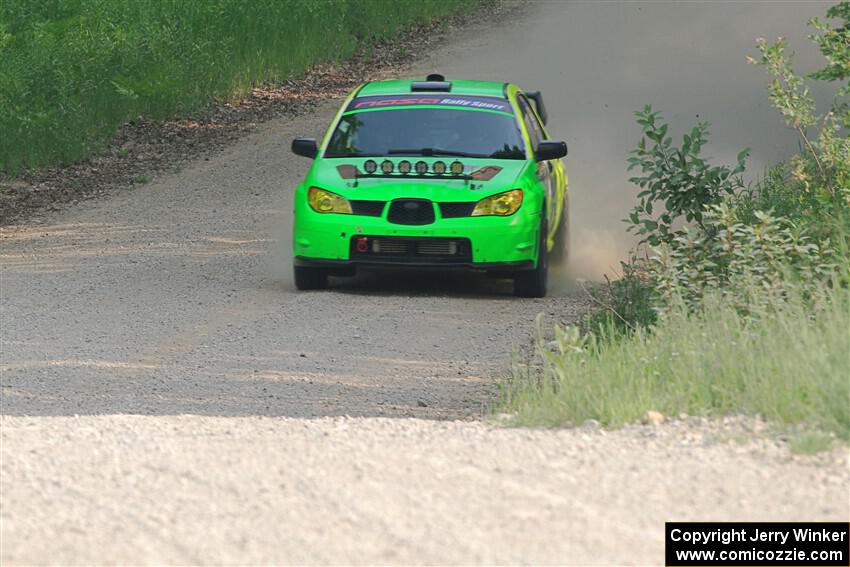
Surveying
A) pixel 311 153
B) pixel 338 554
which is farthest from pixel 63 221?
pixel 338 554

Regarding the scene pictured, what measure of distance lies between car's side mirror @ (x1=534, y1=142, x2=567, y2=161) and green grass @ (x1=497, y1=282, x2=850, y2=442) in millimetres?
5161

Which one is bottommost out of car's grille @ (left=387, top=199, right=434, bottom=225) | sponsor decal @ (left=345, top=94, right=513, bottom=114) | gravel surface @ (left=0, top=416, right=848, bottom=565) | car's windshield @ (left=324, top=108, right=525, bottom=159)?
car's grille @ (left=387, top=199, right=434, bottom=225)

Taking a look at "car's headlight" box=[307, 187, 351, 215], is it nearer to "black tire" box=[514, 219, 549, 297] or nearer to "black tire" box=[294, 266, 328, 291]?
"black tire" box=[294, 266, 328, 291]

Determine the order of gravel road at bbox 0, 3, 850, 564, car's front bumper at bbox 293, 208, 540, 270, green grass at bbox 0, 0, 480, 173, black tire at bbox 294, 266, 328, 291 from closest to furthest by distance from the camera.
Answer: gravel road at bbox 0, 3, 850, 564 → car's front bumper at bbox 293, 208, 540, 270 → black tire at bbox 294, 266, 328, 291 → green grass at bbox 0, 0, 480, 173

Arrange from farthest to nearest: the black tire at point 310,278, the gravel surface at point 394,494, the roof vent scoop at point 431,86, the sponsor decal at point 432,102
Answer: the roof vent scoop at point 431,86 → the sponsor decal at point 432,102 → the black tire at point 310,278 → the gravel surface at point 394,494

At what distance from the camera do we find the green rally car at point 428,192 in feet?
41.1

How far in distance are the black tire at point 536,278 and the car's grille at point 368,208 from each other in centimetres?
133

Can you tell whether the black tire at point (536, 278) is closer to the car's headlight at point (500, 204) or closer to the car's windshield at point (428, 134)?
the car's headlight at point (500, 204)

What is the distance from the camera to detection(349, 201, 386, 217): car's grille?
12.6 m

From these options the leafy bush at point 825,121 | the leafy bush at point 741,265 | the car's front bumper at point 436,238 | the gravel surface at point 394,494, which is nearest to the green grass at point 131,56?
the car's front bumper at point 436,238

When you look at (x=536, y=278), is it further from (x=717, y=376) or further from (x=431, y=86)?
(x=717, y=376)

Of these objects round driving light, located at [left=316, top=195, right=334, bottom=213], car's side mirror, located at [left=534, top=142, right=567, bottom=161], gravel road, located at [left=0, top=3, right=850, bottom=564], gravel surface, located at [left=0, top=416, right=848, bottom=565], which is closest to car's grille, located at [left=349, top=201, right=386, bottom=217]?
round driving light, located at [left=316, top=195, right=334, bottom=213]

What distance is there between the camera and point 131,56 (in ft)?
75.3

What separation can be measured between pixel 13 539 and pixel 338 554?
1240 mm
